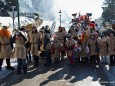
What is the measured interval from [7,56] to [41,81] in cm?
294

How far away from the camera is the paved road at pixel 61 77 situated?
13070 mm

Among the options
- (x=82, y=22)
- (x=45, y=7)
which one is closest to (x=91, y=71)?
(x=82, y=22)

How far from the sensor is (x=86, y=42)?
18234 mm

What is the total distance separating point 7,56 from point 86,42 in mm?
4085

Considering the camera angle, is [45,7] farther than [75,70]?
Yes

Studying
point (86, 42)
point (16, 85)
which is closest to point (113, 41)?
point (86, 42)

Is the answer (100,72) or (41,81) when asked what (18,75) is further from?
(100,72)

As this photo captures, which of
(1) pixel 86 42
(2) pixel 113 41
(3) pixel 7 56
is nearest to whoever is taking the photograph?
(3) pixel 7 56

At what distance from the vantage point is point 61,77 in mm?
14281

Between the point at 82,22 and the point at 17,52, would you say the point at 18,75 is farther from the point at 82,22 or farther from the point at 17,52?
the point at 82,22

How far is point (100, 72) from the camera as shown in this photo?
15383 millimetres

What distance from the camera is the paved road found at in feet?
42.9

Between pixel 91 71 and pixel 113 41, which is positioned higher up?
pixel 113 41

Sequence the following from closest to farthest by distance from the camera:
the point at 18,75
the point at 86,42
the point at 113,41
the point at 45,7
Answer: the point at 18,75, the point at 113,41, the point at 86,42, the point at 45,7
